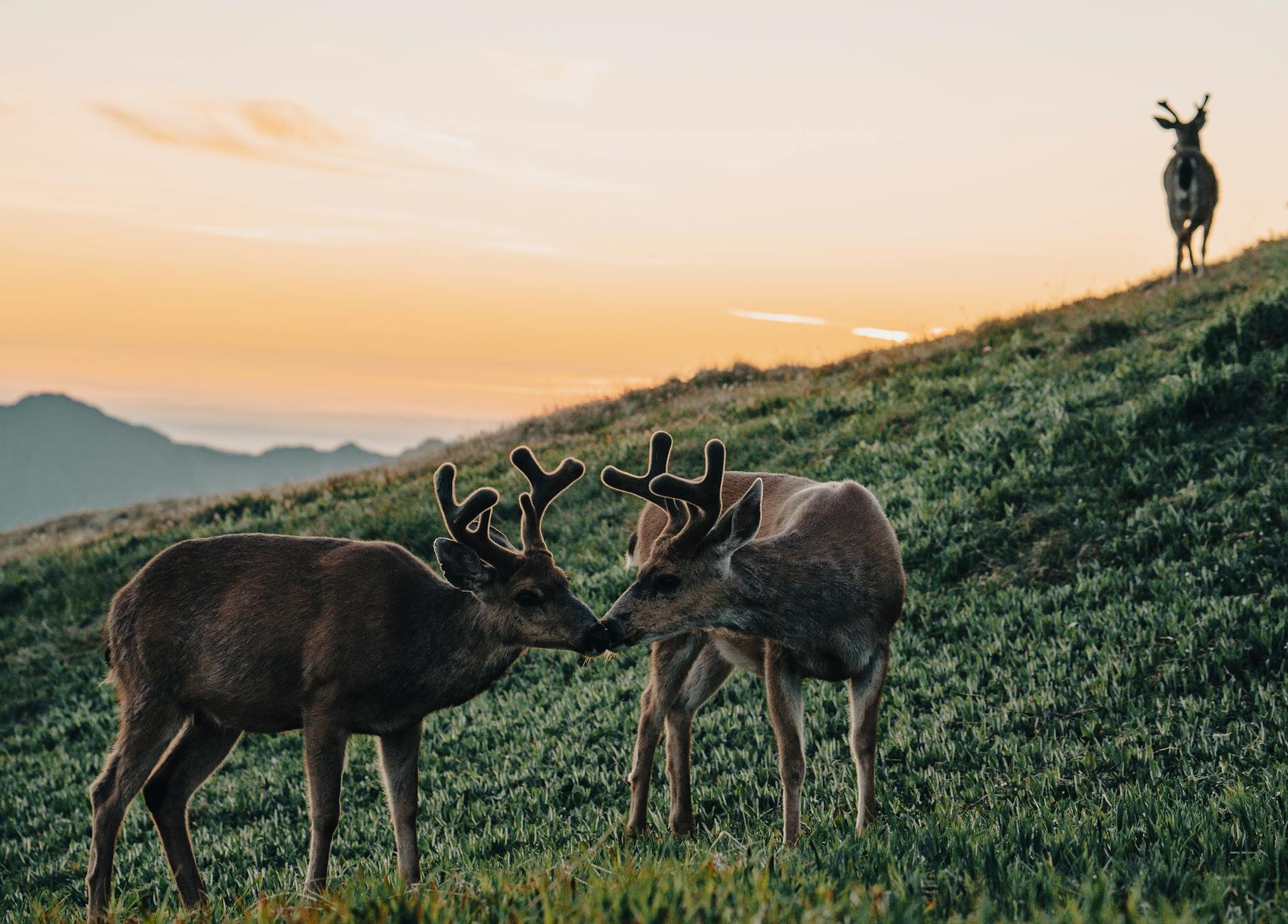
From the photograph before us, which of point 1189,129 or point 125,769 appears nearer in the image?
point 125,769

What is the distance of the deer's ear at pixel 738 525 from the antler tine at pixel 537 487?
35.7 inches

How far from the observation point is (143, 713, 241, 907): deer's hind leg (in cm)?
686

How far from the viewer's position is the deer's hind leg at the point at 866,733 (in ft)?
21.0

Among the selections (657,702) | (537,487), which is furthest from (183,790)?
(657,702)

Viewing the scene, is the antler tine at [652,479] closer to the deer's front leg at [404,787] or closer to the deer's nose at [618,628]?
the deer's nose at [618,628]

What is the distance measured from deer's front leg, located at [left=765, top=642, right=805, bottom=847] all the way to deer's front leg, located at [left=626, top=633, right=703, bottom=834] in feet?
2.91

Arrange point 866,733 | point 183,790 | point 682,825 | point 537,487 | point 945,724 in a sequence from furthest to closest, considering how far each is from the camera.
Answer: point 945,724, point 682,825, point 183,790, point 537,487, point 866,733

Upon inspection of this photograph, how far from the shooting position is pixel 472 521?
261 inches

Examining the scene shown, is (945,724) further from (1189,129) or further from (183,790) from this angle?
(1189,129)

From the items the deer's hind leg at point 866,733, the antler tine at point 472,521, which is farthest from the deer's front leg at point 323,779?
the deer's hind leg at point 866,733

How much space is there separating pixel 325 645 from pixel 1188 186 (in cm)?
2367

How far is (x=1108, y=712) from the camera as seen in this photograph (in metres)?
8.26

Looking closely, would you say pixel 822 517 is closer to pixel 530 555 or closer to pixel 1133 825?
pixel 530 555

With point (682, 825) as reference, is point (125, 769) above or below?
above
